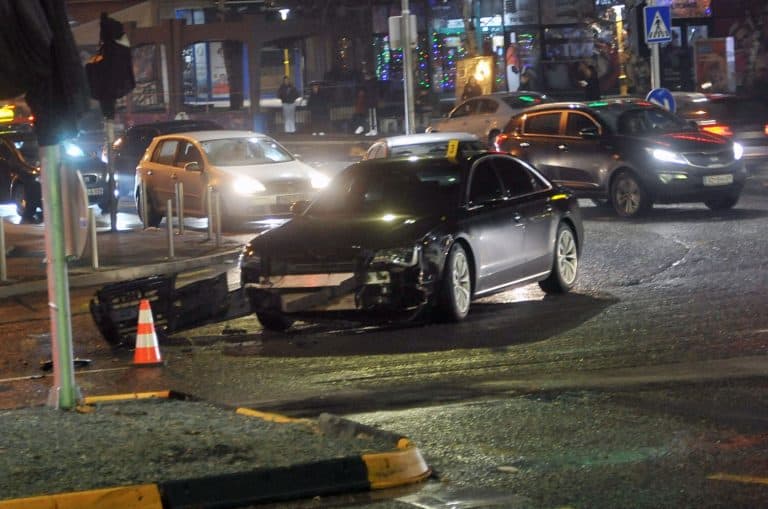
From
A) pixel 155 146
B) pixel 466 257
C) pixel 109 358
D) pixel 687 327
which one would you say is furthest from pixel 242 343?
pixel 155 146

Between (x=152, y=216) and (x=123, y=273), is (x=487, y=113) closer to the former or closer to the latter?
(x=152, y=216)

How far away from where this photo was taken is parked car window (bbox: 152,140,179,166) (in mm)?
23328

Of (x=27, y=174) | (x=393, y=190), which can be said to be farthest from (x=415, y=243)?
(x=27, y=174)

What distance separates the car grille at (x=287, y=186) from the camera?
2166 centimetres

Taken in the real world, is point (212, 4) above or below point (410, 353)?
above

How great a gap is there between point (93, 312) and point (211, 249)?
717 centimetres

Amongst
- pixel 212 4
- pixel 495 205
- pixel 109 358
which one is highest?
pixel 212 4

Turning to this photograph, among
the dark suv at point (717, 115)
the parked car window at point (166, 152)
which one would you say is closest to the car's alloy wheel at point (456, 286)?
the parked car window at point (166, 152)

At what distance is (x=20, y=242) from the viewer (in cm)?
2133

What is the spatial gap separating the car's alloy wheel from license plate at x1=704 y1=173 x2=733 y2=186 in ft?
28.0

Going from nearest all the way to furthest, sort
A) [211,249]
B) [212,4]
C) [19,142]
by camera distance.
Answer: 1. [211,249]
2. [19,142]
3. [212,4]

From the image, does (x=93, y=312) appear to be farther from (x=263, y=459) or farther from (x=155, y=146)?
(x=155, y=146)

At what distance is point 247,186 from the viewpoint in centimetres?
2162

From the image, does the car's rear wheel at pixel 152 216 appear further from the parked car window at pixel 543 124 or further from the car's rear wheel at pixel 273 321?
the car's rear wheel at pixel 273 321
